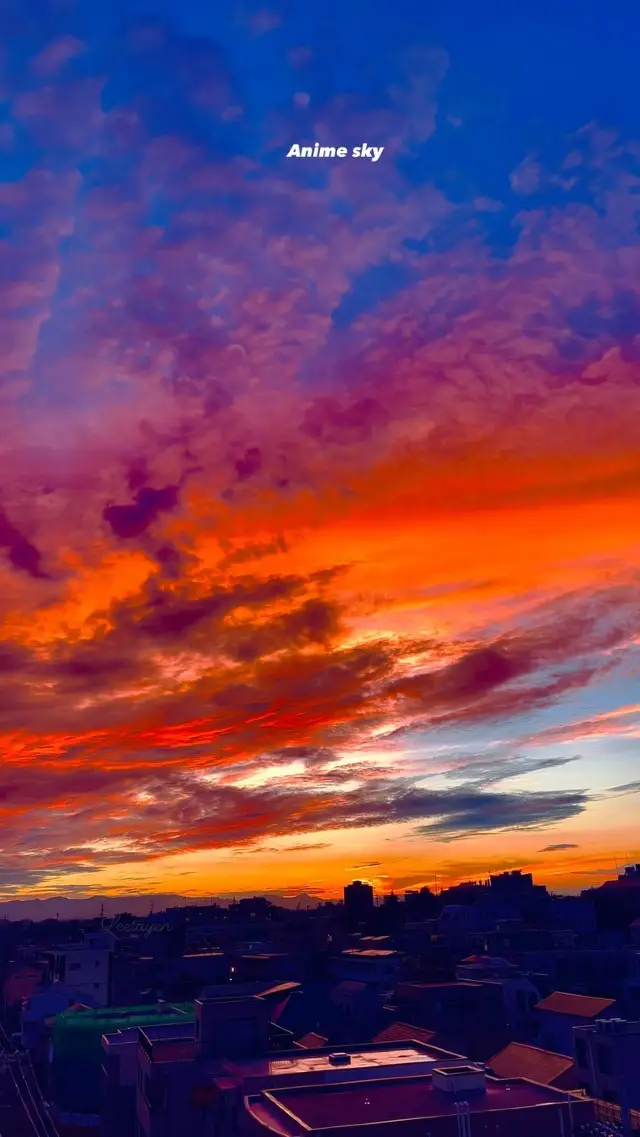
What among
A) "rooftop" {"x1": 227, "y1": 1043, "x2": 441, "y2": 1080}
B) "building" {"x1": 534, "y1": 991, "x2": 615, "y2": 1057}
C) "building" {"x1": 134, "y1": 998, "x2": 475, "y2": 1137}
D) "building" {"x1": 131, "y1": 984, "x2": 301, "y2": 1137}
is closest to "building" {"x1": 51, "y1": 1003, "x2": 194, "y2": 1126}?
"building" {"x1": 131, "y1": 984, "x2": 301, "y2": 1137}

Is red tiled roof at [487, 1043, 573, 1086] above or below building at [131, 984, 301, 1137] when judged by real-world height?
below

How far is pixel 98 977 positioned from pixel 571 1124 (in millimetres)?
59200

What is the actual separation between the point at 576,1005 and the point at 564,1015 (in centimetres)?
86

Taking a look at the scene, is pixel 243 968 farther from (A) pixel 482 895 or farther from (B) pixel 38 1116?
(A) pixel 482 895

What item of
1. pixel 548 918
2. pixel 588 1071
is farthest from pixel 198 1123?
pixel 548 918

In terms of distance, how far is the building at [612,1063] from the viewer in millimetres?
38562

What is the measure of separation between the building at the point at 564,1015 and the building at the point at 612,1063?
275 cm

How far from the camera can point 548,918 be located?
328 feet

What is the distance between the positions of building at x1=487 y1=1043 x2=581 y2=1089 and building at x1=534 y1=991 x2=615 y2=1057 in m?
5.08

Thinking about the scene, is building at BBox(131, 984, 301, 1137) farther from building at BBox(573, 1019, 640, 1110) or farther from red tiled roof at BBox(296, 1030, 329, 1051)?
building at BBox(573, 1019, 640, 1110)

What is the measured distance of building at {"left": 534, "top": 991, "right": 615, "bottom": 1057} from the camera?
1711 inches

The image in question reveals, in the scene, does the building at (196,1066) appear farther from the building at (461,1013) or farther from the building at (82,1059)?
the building at (461,1013)

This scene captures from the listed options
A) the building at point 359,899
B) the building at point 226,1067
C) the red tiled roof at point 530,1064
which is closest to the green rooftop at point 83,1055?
the building at point 226,1067

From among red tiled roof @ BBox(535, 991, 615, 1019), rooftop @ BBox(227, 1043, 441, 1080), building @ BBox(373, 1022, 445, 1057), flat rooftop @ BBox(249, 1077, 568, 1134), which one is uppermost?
flat rooftop @ BBox(249, 1077, 568, 1134)
